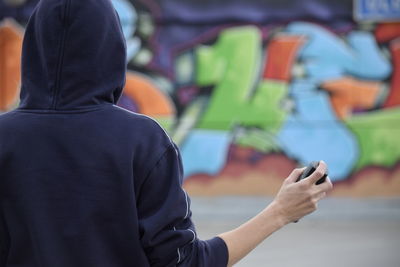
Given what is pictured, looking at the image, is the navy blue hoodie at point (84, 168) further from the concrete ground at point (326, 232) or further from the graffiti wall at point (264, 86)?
the graffiti wall at point (264, 86)

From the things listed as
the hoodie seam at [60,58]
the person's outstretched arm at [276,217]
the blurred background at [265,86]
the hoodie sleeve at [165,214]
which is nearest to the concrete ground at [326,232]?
the blurred background at [265,86]

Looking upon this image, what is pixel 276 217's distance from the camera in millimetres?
1857

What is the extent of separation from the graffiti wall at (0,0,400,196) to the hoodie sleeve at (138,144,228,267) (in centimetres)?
916

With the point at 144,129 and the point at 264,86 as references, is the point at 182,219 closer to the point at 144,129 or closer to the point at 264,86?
the point at 144,129

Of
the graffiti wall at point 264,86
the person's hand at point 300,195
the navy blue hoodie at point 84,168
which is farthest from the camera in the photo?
the graffiti wall at point 264,86

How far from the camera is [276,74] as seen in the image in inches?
430

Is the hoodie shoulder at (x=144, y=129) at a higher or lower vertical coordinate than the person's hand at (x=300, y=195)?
higher

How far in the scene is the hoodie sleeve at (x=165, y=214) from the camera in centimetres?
169

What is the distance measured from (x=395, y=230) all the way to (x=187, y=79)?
3.96 meters

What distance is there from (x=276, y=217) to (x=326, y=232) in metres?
6.99

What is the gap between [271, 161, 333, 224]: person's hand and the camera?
1.80m

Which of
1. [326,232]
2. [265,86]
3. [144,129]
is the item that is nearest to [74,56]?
[144,129]

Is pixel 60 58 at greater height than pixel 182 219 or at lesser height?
greater

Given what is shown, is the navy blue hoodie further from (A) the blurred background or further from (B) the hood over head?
(A) the blurred background
